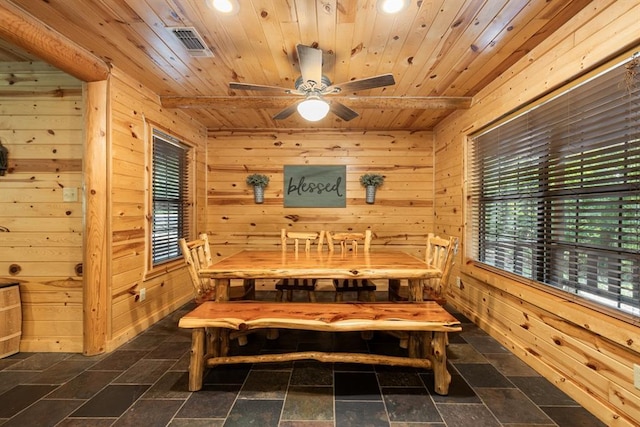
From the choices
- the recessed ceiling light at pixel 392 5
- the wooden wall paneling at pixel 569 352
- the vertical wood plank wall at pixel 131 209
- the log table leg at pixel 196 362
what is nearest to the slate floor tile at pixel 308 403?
the log table leg at pixel 196 362

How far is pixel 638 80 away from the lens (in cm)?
137

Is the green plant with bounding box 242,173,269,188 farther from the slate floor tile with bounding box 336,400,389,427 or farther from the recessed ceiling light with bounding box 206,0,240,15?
the slate floor tile with bounding box 336,400,389,427

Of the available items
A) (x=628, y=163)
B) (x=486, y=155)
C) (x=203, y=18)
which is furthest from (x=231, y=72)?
(x=628, y=163)

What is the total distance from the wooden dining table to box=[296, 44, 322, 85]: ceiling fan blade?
1.40 meters

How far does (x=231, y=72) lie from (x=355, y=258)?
201 cm

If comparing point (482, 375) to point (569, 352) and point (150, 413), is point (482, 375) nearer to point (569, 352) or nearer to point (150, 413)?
point (569, 352)

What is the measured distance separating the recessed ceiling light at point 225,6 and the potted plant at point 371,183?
2.61m

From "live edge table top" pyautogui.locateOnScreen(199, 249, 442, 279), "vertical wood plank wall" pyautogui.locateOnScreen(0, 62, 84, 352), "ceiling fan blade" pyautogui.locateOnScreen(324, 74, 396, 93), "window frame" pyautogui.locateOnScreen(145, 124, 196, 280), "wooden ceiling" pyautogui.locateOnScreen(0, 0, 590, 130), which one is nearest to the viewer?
"wooden ceiling" pyautogui.locateOnScreen(0, 0, 590, 130)

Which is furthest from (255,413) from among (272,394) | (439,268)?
(439,268)

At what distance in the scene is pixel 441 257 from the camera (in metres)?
2.44

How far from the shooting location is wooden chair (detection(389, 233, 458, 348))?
2.25 metres

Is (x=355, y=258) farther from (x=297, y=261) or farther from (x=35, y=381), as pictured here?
(x=35, y=381)

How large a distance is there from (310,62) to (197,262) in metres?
1.92

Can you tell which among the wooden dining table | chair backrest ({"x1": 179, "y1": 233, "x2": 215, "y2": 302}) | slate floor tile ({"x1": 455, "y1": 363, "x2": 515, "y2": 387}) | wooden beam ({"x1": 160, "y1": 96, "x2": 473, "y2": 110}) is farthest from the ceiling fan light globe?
slate floor tile ({"x1": 455, "y1": 363, "x2": 515, "y2": 387})
